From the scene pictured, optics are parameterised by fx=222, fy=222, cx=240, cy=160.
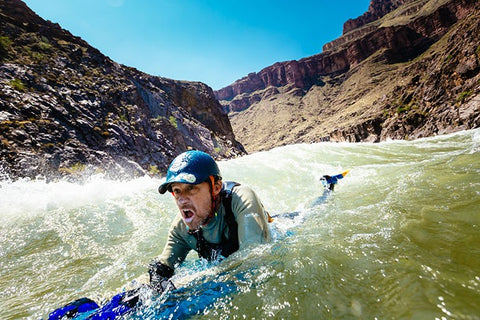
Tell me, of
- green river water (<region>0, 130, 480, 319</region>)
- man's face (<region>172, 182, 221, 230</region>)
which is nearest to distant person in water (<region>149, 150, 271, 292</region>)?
man's face (<region>172, 182, 221, 230</region>)

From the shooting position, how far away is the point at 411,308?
1258 millimetres

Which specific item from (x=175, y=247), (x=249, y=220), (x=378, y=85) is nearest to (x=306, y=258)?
(x=249, y=220)

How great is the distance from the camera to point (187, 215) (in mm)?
2479

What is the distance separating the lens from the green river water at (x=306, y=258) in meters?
1.43

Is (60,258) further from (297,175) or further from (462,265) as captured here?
(297,175)

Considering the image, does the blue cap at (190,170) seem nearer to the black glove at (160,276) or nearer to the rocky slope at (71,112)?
the black glove at (160,276)

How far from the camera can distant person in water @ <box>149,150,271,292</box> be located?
2.37 metres

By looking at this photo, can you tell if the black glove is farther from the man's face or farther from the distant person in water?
the man's face

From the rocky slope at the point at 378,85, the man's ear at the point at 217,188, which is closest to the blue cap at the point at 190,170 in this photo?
the man's ear at the point at 217,188

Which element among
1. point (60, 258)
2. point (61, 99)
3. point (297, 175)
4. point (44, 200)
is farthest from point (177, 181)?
point (61, 99)

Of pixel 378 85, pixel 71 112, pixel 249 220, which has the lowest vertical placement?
pixel 249 220

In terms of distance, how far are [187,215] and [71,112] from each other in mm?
14875

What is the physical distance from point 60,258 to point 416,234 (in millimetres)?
4875

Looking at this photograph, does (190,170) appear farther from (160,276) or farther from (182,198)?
(160,276)
